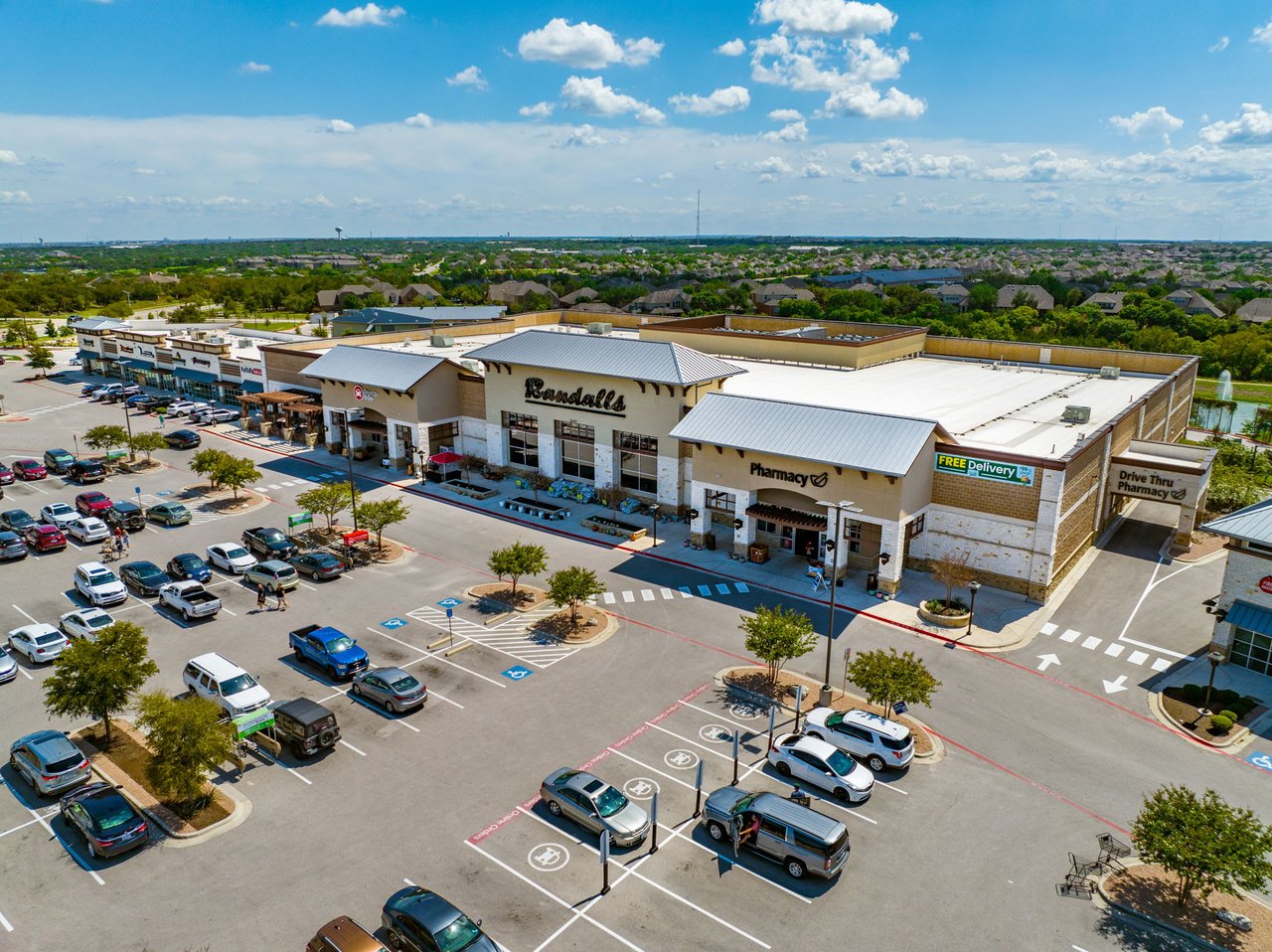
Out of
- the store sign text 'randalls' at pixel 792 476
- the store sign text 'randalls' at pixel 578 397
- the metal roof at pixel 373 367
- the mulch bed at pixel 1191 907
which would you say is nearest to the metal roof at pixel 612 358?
the store sign text 'randalls' at pixel 578 397

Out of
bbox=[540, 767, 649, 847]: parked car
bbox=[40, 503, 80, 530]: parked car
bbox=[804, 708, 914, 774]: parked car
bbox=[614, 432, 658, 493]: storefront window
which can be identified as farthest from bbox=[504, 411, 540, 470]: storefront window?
bbox=[540, 767, 649, 847]: parked car

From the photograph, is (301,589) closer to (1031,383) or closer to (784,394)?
(784,394)

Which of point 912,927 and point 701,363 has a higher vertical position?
point 701,363

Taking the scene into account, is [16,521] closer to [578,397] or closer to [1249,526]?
[578,397]

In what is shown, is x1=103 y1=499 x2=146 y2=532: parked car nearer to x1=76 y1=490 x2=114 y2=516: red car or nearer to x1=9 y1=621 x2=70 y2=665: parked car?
x1=76 y1=490 x2=114 y2=516: red car

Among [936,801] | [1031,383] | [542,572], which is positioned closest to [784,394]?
[542,572]
